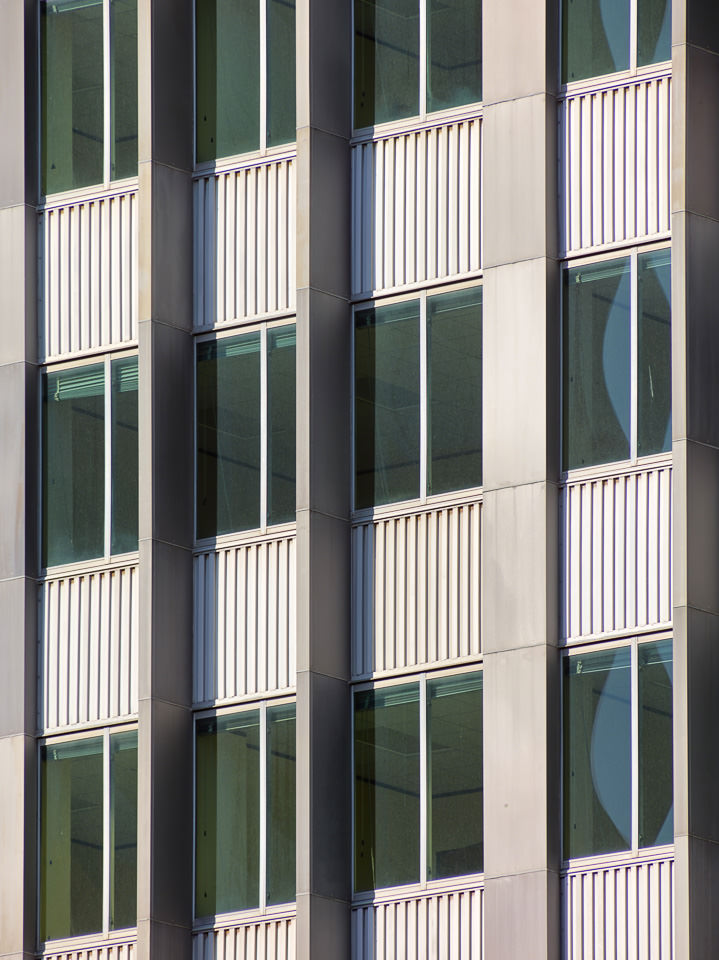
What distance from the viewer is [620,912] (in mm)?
28484

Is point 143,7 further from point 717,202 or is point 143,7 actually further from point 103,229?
point 717,202

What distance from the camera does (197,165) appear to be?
33.7m

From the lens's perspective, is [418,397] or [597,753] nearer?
[597,753]

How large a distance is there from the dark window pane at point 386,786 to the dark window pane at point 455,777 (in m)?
0.23

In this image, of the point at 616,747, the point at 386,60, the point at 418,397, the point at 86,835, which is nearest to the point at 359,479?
the point at 418,397

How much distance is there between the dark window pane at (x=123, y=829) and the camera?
3200 cm

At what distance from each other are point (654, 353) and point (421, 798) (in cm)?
584

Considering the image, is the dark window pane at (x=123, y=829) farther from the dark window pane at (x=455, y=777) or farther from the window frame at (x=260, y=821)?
the dark window pane at (x=455, y=777)

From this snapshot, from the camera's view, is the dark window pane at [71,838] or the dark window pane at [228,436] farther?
the dark window pane at [228,436]

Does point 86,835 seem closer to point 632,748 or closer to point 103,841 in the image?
point 103,841

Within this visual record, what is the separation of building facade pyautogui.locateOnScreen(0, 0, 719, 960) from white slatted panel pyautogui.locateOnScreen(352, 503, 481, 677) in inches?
1.6

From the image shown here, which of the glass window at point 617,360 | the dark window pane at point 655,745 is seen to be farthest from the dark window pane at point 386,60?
the dark window pane at point 655,745

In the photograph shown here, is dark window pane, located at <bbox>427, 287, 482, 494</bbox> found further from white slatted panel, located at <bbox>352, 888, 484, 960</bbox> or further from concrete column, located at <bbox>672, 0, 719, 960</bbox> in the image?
white slatted panel, located at <bbox>352, 888, 484, 960</bbox>

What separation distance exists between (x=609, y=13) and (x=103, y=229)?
7401 millimetres
